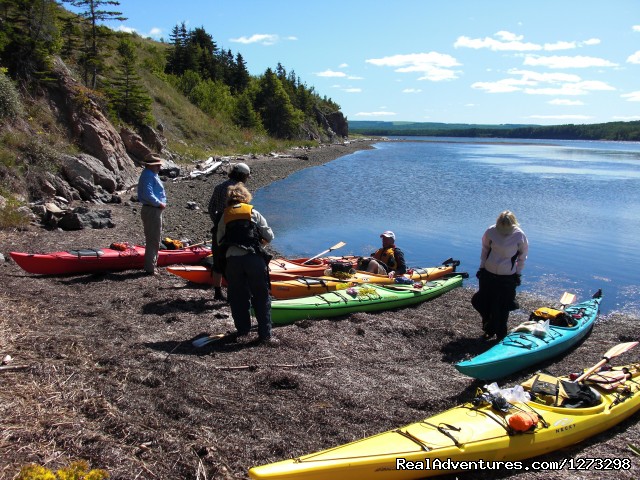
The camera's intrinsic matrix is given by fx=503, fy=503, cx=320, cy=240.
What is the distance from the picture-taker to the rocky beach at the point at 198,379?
11.5 ft

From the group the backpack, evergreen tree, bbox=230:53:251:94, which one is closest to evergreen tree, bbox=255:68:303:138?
evergreen tree, bbox=230:53:251:94

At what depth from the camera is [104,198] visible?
1511 centimetres

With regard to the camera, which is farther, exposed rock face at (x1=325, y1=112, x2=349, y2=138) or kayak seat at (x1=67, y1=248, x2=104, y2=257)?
exposed rock face at (x1=325, y1=112, x2=349, y2=138)

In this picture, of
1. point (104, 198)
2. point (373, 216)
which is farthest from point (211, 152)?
point (104, 198)

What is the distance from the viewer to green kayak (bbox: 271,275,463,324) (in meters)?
6.91

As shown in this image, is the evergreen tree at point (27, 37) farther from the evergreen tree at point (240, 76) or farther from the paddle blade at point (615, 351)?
Answer: the evergreen tree at point (240, 76)

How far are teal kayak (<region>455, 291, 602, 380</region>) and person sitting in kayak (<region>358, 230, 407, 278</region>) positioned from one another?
310 cm

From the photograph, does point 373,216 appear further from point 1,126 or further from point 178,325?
point 178,325

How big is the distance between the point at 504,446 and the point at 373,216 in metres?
16.9

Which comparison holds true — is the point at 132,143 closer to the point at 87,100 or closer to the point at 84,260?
the point at 87,100

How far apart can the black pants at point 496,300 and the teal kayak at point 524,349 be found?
332 mm

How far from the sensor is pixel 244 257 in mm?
5461

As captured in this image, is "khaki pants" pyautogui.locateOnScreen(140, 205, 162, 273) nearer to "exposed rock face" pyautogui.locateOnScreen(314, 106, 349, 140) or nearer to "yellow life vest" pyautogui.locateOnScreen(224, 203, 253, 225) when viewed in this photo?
"yellow life vest" pyautogui.locateOnScreen(224, 203, 253, 225)

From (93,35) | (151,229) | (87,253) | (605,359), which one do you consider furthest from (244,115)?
(605,359)
